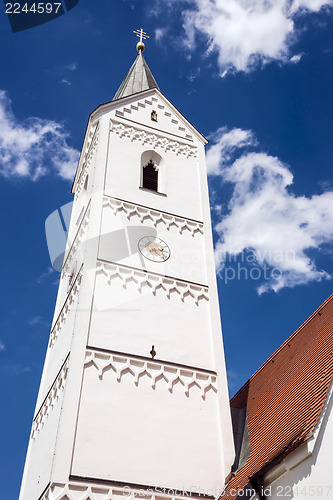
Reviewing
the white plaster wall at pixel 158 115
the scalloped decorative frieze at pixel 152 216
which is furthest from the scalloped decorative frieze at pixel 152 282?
the white plaster wall at pixel 158 115

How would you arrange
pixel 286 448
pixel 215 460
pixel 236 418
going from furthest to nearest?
pixel 236 418, pixel 215 460, pixel 286 448

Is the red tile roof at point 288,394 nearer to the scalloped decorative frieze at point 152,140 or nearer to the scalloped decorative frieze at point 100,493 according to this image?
the scalloped decorative frieze at point 100,493

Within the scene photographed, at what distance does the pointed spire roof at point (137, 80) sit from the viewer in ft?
61.8

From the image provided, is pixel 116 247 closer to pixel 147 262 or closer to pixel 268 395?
pixel 147 262

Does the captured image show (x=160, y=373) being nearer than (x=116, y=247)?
Yes

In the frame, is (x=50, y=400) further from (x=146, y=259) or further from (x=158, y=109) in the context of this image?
(x=158, y=109)

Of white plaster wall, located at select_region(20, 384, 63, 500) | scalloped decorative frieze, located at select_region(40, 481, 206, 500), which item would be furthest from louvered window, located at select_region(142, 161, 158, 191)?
scalloped decorative frieze, located at select_region(40, 481, 206, 500)

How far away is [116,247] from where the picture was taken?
12.4 metres

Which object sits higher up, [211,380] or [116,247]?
[116,247]

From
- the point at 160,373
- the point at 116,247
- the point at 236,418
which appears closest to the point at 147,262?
the point at 116,247

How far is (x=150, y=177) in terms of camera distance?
15.1 metres

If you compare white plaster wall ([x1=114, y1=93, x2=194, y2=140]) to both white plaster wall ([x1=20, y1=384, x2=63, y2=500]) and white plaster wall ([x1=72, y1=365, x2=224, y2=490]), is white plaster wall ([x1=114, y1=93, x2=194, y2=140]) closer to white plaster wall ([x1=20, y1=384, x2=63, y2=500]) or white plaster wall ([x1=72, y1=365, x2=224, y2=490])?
white plaster wall ([x1=72, y1=365, x2=224, y2=490])

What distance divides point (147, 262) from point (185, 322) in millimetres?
1663

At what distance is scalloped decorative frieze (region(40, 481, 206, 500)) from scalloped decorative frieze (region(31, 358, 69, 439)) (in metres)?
1.95
